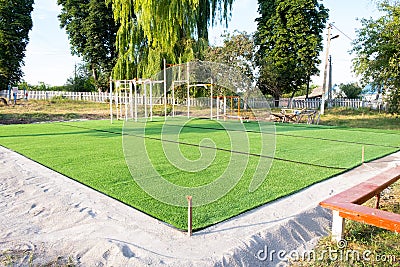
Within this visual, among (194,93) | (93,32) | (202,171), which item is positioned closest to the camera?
(202,171)

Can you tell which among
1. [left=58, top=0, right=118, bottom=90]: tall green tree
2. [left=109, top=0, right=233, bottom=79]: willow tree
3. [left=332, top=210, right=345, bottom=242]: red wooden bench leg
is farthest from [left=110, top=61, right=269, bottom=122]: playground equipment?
[left=58, top=0, right=118, bottom=90]: tall green tree

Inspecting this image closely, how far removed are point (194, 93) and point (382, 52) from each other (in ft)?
28.9

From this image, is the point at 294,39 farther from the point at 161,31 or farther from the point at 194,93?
the point at 161,31

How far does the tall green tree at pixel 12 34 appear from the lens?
26359 mm

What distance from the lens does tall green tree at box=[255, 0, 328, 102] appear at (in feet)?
76.2

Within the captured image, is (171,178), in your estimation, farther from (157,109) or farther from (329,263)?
(157,109)

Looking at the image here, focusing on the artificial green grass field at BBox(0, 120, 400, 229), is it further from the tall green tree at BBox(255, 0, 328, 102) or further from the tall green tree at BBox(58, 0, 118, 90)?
the tall green tree at BBox(58, 0, 118, 90)

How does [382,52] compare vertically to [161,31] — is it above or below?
below

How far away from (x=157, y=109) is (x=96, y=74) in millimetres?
14585

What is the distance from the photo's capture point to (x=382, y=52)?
1370 centimetres

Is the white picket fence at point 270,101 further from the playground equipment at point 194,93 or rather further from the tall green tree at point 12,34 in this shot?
the tall green tree at point 12,34

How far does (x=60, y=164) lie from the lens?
17.0ft
